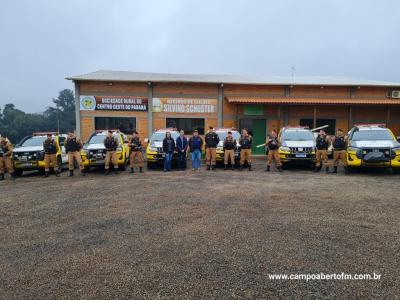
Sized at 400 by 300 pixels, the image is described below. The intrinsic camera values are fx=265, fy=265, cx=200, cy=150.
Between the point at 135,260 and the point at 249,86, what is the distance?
1735cm

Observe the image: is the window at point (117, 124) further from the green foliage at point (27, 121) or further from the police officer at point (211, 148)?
the green foliage at point (27, 121)

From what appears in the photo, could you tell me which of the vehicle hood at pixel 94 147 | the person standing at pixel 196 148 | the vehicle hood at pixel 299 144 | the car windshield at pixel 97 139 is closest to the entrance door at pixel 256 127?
the vehicle hood at pixel 299 144

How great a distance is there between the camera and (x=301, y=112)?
63.1ft

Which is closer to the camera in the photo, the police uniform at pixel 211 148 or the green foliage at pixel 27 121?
the police uniform at pixel 211 148

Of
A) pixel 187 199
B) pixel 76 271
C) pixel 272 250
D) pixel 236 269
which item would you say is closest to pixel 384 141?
pixel 187 199

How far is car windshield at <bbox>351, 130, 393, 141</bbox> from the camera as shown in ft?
33.1

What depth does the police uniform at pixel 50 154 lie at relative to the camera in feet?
34.0

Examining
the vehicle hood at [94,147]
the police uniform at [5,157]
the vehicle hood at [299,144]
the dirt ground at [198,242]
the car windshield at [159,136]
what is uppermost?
the car windshield at [159,136]

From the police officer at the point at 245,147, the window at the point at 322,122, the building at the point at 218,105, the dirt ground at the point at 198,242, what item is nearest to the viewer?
the dirt ground at the point at 198,242

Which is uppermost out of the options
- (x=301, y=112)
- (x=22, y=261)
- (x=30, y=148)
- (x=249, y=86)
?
(x=249, y=86)

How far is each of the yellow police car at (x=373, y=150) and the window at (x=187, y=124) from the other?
10.6 m

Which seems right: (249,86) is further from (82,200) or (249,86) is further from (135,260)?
(135,260)

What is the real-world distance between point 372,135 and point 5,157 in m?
14.4

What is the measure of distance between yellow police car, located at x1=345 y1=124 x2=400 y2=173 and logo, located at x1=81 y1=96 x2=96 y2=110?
15529 millimetres
